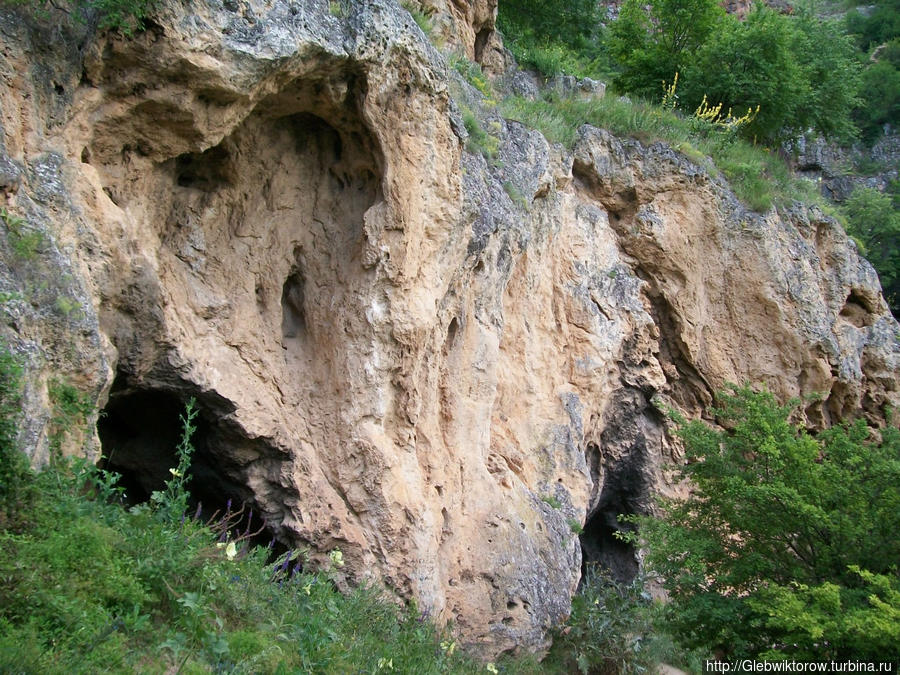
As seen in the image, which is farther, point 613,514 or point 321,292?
point 613,514

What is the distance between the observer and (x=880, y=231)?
1739 centimetres

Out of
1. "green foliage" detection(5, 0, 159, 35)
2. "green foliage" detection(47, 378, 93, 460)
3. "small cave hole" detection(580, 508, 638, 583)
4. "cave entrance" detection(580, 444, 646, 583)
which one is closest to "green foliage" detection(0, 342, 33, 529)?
"green foliage" detection(47, 378, 93, 460)

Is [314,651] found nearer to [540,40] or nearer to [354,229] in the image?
[354,229]

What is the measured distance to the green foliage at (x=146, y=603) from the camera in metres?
3.27

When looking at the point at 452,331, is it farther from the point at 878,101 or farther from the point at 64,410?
the point at 878,101

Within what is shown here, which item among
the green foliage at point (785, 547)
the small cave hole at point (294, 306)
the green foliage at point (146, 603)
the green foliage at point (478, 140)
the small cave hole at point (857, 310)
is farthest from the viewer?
the small cave hole at point (857, 310)

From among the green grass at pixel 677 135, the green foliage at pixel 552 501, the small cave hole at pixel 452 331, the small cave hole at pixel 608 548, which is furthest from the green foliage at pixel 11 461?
the small cave hole at pixel 608 548

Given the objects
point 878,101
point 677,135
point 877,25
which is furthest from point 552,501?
point 877,25

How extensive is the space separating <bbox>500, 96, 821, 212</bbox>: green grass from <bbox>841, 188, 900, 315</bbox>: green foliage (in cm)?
610

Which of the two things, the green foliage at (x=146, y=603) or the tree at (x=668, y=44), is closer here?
the green foliage at (x=146, y=603)

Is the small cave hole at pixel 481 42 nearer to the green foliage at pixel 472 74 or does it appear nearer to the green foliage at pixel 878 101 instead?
the green foliage at pixel 472 74

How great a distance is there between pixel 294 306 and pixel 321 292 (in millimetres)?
313

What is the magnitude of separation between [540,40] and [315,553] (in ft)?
40.7

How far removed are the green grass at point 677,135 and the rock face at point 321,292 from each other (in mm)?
861
